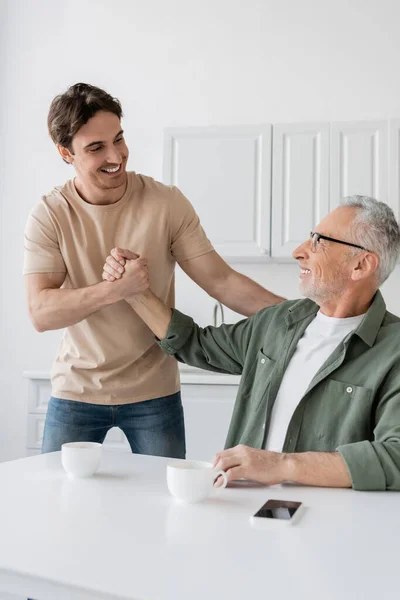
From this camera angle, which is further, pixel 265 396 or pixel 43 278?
pixel 43 278

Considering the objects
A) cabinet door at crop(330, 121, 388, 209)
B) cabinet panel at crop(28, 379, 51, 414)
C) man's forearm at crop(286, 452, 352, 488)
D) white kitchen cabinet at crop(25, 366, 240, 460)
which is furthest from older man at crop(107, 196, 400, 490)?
cabinet door at crop(330, 121, 388, 209)

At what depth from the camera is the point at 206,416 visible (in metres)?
3.20

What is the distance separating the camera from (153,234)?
82.7 inches

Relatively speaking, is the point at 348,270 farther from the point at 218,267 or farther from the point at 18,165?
the point at 18,165

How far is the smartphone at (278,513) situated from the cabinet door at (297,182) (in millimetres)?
2640

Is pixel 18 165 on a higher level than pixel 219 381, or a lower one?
higher

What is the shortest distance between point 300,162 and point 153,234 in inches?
70.7

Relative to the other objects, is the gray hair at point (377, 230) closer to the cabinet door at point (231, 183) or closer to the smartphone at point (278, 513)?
the smartphone at point (278, 513)

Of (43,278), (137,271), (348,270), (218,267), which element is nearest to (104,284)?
(137,271)

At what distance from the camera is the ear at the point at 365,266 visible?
1.76 m
